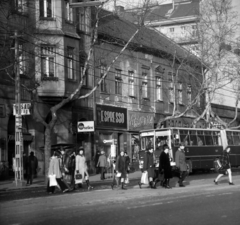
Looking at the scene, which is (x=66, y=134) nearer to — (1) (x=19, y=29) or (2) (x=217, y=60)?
(1) (x=19, y=29)

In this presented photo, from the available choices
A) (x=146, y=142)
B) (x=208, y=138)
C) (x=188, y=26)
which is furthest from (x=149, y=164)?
(x=188, y=26)

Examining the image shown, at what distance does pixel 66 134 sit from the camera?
137 ft

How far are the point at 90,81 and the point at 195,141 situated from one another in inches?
331

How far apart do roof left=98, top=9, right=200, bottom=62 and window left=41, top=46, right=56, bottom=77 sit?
4916mm

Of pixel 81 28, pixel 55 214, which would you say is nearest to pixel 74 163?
pixel 55 214

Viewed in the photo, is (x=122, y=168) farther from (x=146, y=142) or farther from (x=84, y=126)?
(x=146, y=142)

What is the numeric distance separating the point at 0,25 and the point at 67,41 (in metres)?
8.76

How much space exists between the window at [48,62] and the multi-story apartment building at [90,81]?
0.19 feet

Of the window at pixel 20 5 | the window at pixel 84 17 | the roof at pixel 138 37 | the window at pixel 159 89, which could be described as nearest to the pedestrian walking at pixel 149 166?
the window at pixel 20 5

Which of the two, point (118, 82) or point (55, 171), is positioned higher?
point (118, 82)

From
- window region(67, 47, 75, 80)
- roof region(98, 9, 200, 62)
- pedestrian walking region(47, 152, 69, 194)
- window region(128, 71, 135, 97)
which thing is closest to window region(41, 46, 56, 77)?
window region(67, 47, 75, 80)

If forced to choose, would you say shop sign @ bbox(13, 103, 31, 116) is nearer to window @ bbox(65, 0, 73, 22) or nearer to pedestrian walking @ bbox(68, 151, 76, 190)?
pedestrian walking @ bbox(68, 151, 76, 190)

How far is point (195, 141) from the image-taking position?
43.5 metres

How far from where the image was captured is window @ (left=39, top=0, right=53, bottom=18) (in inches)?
1503
